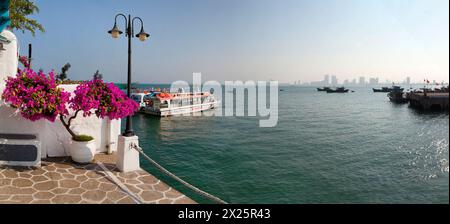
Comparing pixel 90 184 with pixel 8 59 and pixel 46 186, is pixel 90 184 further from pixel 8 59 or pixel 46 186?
pixel 8 59

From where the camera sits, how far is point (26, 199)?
5.67 meters

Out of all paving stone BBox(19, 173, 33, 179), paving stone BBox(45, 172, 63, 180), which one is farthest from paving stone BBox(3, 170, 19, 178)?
paving stone BBox(45, 172, 63, 180)

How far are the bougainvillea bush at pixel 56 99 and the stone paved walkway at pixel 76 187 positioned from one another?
1317mm

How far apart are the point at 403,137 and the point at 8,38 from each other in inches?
1418

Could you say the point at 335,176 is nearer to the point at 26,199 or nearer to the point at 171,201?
the point at 171,201

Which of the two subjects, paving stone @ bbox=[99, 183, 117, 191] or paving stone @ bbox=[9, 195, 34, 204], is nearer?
paving stone @ bbox=[9, 195, 34, 204]

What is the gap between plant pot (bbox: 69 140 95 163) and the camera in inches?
321

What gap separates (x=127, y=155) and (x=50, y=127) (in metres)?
2.98

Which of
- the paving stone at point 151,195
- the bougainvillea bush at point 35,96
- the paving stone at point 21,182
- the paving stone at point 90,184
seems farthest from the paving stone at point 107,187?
the bougainvillea bush at point 35,96

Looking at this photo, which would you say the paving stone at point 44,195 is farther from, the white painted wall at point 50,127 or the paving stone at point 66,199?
the white painted wall at point 50,127

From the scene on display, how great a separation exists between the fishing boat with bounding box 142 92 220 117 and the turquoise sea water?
26.1 ft

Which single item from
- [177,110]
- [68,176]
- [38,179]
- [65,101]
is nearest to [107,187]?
[68,176]

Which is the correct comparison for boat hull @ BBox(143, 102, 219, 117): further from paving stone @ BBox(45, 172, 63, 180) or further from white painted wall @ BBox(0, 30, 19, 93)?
paving stone @ BBox(45, 172, 63, 180)

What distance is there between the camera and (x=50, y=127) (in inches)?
333
